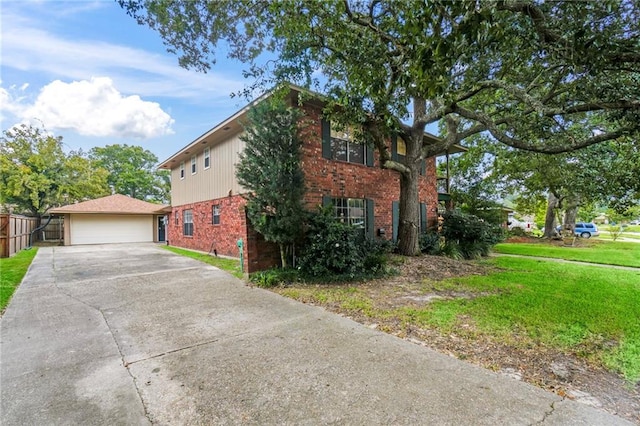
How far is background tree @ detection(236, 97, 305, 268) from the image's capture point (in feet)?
22.4

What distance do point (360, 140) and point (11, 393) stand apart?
872 cm

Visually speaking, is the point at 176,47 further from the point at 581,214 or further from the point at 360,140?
the point at 581,214

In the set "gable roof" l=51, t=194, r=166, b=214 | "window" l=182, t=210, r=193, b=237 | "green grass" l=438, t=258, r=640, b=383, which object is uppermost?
"gable roof" l=51, t=194, r=166, b=214

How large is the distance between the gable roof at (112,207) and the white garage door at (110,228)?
2.00 feet

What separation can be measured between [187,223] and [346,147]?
1006 cm

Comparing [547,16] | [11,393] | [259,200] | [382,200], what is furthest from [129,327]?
[382,200]

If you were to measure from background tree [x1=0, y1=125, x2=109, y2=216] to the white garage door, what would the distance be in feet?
19.2

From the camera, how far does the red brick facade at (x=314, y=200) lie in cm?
753

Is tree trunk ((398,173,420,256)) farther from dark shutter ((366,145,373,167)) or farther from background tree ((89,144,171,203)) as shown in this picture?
background tree ((89,144,171,203))

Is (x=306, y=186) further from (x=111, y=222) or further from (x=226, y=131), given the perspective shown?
(x=111, y=222)

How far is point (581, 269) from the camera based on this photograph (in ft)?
28.4

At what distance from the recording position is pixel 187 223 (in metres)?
15.9

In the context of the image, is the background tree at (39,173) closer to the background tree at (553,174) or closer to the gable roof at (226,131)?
the gable roof at (226,131)

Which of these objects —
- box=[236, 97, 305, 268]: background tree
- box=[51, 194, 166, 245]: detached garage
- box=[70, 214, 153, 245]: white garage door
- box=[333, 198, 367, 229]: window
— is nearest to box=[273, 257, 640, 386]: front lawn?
box=[236, 97, 305, 268]: background tree
